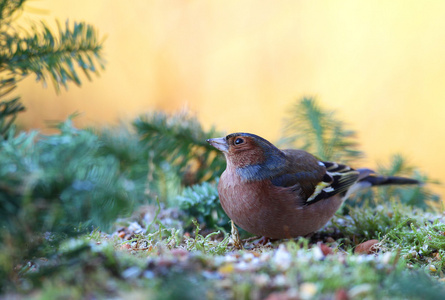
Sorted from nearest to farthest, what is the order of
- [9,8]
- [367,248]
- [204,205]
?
[9,8] < [367,248] < [204,205]

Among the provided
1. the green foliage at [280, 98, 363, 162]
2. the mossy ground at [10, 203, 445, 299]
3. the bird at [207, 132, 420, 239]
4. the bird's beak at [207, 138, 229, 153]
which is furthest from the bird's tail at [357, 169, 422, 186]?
the mossy ground at [10, 203, 445, 299]

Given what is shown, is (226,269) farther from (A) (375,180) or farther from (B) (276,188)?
(A) (375,180)

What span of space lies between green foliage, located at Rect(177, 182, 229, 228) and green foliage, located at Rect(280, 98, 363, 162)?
0.78m

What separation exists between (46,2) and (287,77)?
2960mm

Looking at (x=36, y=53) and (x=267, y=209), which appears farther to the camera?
(x=267, y=209)

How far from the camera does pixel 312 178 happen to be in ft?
8.21

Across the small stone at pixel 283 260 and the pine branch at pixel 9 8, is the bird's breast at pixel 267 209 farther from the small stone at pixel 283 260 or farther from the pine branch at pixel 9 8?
the pine branch at pixel 9 8

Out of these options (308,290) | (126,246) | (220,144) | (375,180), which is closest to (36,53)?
(126,246)

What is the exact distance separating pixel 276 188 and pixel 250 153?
10.7 inches

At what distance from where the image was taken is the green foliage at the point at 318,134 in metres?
2.93

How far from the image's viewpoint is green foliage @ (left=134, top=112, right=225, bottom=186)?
109 inches

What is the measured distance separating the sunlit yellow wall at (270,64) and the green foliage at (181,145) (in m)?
2.25

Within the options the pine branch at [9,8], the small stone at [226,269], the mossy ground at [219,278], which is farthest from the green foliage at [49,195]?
the pine branch at [9,8]

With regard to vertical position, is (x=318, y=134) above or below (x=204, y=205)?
above
